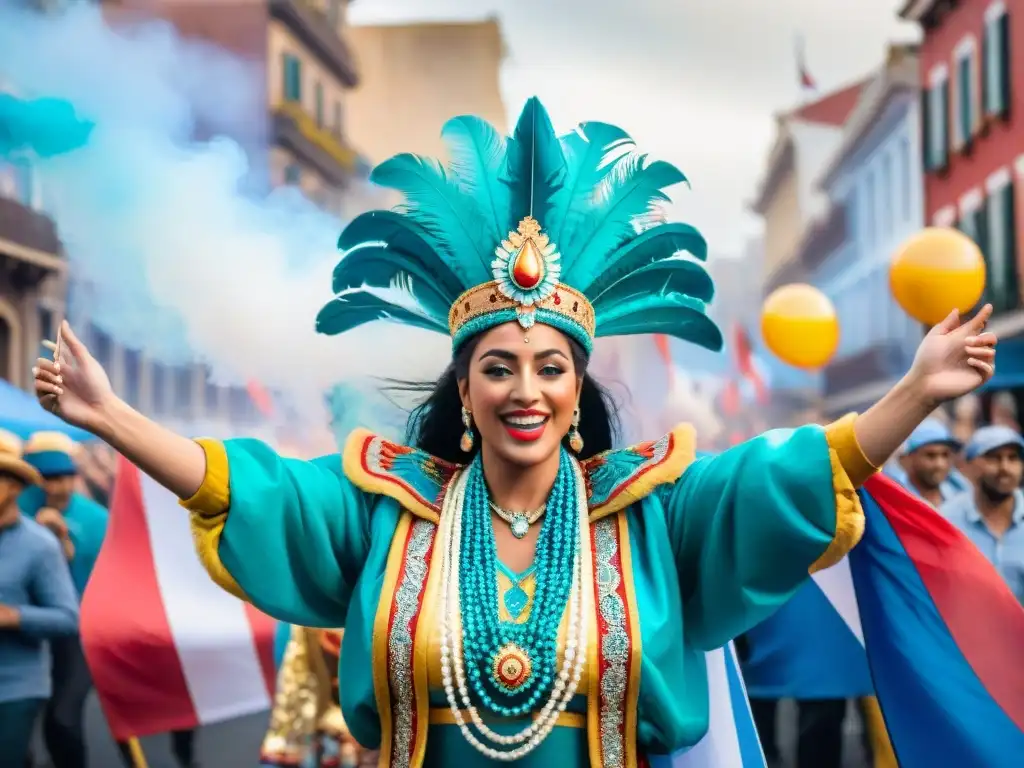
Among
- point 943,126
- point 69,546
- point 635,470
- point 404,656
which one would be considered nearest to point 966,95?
point 943,126

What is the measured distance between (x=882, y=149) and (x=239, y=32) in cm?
1089

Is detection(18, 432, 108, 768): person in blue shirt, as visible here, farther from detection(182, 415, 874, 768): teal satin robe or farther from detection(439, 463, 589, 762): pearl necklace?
detection(439, 463, 589, 762): pearl necklace

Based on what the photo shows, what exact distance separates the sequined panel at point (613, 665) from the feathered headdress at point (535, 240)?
584 mm

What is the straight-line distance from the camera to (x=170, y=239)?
12.8 meters

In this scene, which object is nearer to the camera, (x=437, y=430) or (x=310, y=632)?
(x=437, y=430)

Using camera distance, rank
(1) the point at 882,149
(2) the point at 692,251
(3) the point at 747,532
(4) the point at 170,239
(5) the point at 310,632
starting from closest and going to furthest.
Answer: (3) the point at 747,532 < (2) the point at 692,251 < (5) the point at 310,632 < (4) the point at 170,239 < (1) the point at 882,149

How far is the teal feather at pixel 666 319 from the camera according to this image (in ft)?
12.4

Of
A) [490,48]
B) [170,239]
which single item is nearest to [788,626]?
[170,239]

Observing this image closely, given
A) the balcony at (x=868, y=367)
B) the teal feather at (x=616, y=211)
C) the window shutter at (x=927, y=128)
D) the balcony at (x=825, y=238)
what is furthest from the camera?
the balcony at (x=825, y=238)

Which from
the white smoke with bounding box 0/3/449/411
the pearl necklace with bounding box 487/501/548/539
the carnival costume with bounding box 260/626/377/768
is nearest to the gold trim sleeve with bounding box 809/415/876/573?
the pearl necklace with bounding box 487/501/548/539

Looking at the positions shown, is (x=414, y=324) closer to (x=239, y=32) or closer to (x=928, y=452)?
(x=928, y=452)

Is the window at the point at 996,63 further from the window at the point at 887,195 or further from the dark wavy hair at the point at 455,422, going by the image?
the dark wavy hair at the point at 455,422

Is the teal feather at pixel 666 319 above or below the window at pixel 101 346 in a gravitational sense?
below

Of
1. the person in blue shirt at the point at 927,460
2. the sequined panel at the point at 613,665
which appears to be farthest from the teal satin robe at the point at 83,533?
the sequined panel at the point at 613,665
